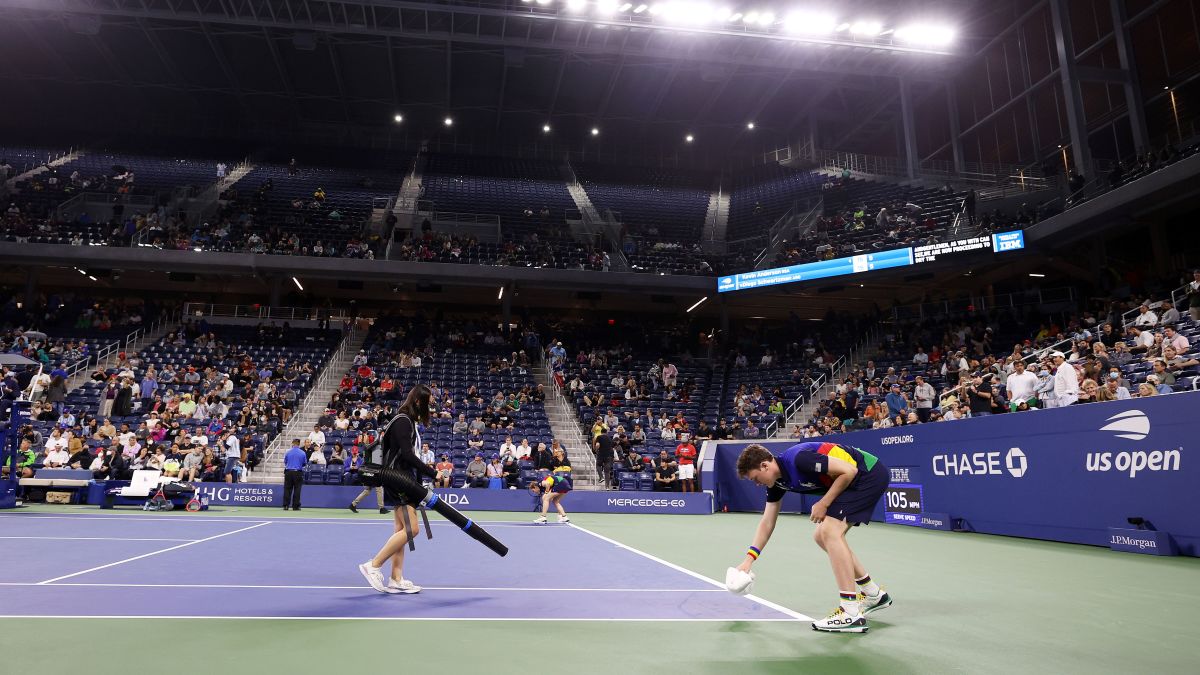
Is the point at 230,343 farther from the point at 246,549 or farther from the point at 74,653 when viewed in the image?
the point at 74,653

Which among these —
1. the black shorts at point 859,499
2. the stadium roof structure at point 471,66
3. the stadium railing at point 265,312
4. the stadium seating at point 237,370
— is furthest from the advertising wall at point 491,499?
the stadium roof structure at point 471,66

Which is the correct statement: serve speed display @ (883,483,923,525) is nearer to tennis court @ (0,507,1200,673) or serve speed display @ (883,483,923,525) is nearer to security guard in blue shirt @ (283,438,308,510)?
tennis court @ (0,507,1200,673)

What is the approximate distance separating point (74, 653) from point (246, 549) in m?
5.41

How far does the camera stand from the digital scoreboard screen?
2439 centimetres

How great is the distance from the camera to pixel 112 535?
416 inches

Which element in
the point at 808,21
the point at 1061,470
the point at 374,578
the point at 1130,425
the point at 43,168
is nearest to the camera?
the point at 374,578

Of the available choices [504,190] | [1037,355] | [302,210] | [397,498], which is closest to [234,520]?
[397,498]

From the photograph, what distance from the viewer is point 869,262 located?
26312 mm

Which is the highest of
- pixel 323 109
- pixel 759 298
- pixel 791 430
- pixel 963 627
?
pixel 323 109

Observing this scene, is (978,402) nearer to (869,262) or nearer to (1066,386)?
(1066,386)

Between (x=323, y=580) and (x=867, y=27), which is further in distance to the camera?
(x=867, y=27)

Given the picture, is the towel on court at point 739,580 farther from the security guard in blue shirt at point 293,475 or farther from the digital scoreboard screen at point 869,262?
the digital scoreboard screen at point 869,262

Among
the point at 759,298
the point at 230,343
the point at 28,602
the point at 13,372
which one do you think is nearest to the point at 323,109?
the point at 230,343

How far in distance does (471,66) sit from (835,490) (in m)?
35.9
